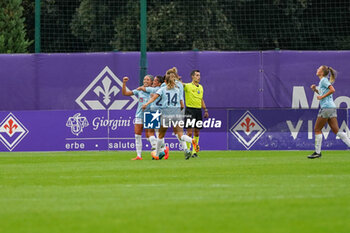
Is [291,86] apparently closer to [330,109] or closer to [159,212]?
[330,109]

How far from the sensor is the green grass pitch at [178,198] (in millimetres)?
8234

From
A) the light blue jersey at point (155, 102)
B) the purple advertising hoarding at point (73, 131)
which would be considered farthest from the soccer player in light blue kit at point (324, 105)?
the purple advertising hoarding at point (73, 131)

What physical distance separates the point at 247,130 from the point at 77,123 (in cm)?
483

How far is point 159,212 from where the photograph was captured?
909 cm

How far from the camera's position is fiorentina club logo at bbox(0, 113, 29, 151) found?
24.1 metres

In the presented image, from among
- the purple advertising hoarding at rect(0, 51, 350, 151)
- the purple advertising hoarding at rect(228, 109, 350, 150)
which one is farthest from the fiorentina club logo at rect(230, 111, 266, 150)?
the purple advertising hoarding at rect(0, 51, 350, 151)

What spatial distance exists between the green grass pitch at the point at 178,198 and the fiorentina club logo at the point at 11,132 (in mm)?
7485

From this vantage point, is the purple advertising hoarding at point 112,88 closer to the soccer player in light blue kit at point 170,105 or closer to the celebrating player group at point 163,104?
→ the celebrating player group at point 163,104

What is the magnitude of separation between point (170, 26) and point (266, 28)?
4.35m

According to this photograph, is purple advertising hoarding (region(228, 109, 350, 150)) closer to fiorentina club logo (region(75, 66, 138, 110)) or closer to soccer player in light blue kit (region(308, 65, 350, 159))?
fiorentina club logo (region(75, 66, 138, 110))

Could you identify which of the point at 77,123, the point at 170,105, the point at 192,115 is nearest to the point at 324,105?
the point at 170,105

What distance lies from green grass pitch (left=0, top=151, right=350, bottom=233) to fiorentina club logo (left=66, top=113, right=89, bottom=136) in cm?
734

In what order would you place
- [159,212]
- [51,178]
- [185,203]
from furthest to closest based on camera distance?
[51,178] < [185,203] < [159,212]

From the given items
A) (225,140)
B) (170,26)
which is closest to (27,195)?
(225,140)
